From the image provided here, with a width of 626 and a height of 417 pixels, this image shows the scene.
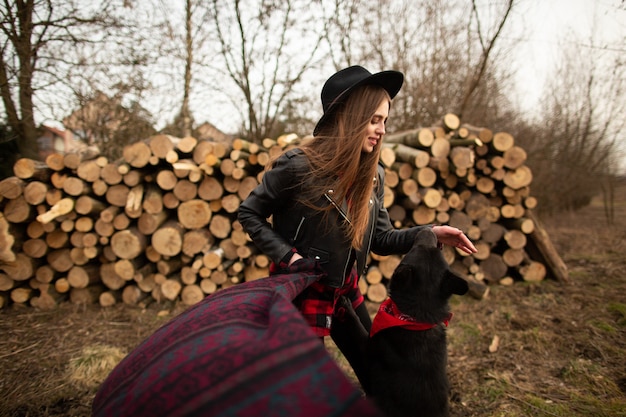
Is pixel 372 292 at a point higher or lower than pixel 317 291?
lower

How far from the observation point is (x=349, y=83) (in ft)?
5.30

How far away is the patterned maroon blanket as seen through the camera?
651 millimetres

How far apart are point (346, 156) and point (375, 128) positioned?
0.22m

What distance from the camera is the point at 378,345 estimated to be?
1.63 meters

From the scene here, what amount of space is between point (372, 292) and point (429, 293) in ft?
9.13

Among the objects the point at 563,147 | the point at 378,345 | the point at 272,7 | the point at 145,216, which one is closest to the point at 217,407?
the point at 378,345

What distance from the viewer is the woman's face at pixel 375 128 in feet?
5.33

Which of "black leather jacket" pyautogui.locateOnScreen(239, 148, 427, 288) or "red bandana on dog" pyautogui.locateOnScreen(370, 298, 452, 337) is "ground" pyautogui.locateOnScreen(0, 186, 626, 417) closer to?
"red bandana on dog" pyautogui.locateOnScreen(370, 298, 452, 337)

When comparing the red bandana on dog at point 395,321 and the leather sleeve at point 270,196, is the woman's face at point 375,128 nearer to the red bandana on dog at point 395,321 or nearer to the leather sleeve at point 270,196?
the leather sleeve at point 270,196

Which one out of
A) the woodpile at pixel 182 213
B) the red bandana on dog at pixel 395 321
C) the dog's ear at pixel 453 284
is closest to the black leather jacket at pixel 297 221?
the red bandana on dog at pixel 395 321

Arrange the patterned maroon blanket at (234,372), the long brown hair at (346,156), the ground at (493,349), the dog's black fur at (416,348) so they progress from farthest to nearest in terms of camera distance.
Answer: the ground at (493,349), the long brown hair at (346,156), the dog's black fur at (416,348), the patterned maroon blanket at (234,372)

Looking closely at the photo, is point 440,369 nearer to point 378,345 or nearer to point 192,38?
point 378,345

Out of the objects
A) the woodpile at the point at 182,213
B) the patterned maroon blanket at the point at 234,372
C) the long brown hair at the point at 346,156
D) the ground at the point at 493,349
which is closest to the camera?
the patterned maroon blanket at the point at 234,372

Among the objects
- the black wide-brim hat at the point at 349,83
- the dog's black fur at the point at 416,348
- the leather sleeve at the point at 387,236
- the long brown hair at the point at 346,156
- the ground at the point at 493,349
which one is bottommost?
the ground at the point at 493,349
